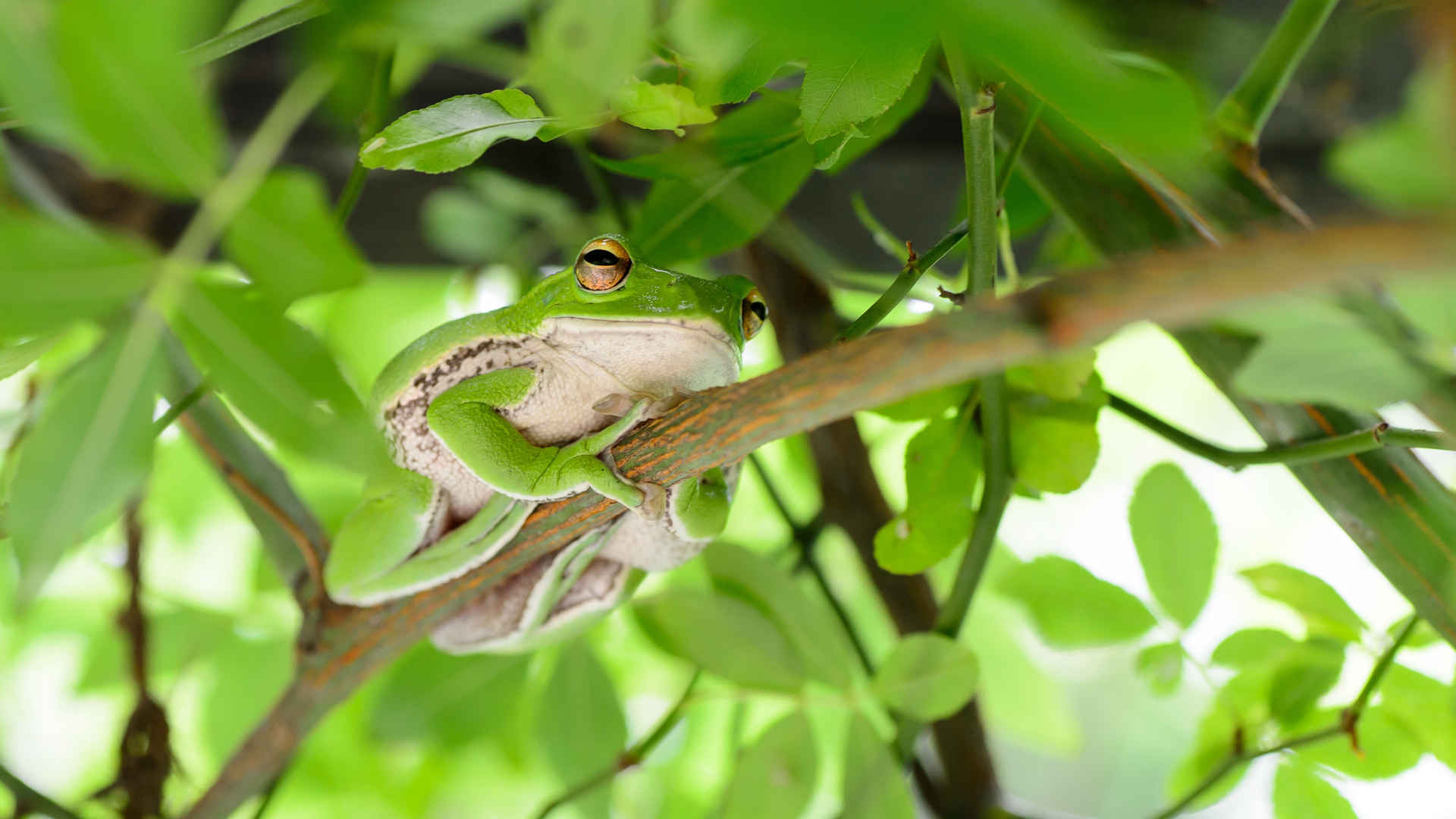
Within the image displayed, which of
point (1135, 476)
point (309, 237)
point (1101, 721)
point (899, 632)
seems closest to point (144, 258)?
point (309, 237)

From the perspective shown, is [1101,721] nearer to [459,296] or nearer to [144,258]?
[459,296]

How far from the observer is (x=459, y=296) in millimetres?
1629

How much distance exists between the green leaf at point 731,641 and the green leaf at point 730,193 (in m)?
0.29

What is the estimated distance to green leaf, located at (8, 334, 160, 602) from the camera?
405mm

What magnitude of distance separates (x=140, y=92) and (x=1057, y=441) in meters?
0.65

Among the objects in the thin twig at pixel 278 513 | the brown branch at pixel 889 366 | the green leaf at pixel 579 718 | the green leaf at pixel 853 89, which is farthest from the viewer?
the green leaf at pixel 579 718

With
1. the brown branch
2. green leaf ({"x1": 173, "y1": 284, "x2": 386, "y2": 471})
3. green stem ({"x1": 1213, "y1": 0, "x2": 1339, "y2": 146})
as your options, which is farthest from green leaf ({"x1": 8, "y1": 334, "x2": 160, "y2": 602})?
green stem ({"x1": 1213, "y1": 0, "x2": 1339, "y2": 146})

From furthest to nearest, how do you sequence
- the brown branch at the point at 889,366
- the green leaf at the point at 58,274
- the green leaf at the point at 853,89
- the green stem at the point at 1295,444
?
the green stem at the point at 1295,444 < the green leaf at the point at 853,89 < the green leaf at the point at 58,274 < the brown branch at the point at 889,366

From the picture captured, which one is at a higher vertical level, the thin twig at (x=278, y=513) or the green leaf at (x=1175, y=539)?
the green leaf at (x=1175, y=539)

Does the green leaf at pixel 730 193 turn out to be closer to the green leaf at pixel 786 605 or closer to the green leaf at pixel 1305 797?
the green leaf at pixel 786 605

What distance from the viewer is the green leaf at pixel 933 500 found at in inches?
31.3

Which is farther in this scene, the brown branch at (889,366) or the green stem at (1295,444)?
the green stem at (1295,444)

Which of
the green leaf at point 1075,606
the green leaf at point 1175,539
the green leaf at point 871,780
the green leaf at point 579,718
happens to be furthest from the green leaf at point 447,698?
the green leaf at point 1175,539

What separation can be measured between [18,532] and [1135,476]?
2.37 feet
